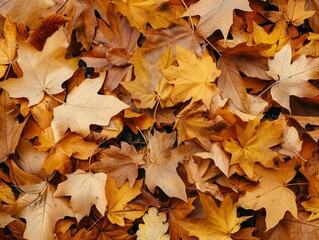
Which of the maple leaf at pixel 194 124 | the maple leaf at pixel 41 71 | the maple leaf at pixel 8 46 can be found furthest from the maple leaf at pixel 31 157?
the maple leaf at pixel 194 124

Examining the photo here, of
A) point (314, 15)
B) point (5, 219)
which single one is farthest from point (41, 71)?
point (314, 15)

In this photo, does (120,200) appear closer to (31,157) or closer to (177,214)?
(177,214)

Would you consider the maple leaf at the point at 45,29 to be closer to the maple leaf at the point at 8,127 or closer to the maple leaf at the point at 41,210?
the maple leaf at the point at 8,127

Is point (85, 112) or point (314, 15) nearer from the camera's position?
point (85, 112)

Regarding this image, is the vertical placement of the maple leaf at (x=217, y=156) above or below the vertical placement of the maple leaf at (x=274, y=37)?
below

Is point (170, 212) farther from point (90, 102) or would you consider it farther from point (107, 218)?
point (90, 102)
